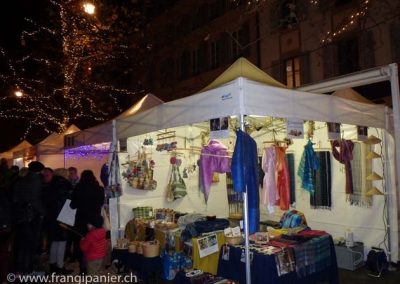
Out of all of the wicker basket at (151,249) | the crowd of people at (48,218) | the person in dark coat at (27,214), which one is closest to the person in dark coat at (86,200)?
the crowd of people at (48,218)

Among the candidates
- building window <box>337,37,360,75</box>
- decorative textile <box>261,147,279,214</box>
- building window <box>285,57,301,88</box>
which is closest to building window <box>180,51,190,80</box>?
building window <box>285,57,301,88</box>

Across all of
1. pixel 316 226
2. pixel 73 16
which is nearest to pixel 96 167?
pixel 73 16

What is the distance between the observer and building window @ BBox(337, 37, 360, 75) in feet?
37.3

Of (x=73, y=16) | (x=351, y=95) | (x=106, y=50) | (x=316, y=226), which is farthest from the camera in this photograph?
(x=106, y=50)

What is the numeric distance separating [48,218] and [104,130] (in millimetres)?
1729

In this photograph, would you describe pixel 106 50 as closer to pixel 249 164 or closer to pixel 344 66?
pixel 344 66

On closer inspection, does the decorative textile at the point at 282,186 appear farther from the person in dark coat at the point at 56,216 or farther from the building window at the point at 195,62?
the building window at the point at 195,62

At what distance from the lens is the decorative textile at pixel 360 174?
18.7 feet

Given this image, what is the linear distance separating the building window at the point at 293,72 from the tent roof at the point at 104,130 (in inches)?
310

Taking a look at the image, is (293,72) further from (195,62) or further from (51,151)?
(51,151)

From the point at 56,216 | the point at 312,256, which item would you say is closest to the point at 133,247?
the point at 56,216

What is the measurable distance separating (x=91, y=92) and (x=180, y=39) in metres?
7.48

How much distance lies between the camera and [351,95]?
5895mm

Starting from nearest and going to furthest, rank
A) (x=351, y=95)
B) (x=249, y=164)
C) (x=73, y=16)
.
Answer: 1. (x=249, y=164)
2. (x=351, y=95)
3. (x=73, y=16)
